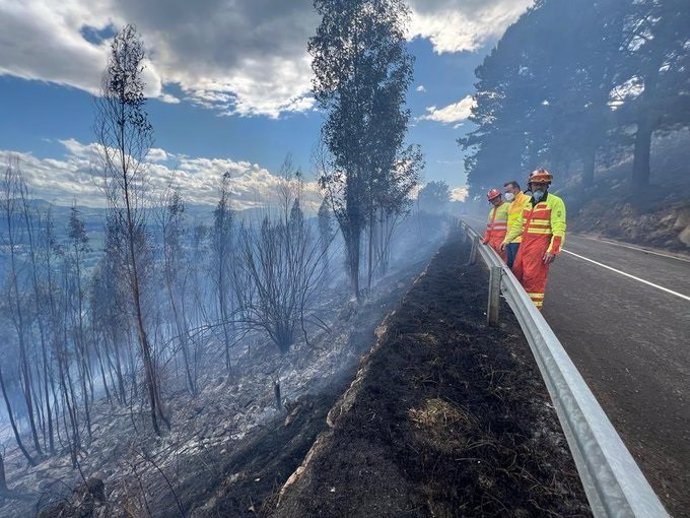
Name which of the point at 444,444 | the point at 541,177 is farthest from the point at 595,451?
the point at 541,177

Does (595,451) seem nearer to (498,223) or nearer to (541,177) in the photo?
(541,177)

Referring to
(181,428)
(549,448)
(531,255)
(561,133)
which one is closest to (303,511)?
(549,448)

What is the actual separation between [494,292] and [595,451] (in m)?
3.24

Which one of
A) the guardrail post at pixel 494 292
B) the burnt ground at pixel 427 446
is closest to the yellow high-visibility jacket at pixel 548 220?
the guardrail post at pixel 494 292

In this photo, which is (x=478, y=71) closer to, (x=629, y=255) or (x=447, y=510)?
(x=629, y=255)

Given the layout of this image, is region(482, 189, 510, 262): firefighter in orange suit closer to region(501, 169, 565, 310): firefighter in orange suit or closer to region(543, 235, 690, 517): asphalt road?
region(543, 235, 690, 517): asphalt road

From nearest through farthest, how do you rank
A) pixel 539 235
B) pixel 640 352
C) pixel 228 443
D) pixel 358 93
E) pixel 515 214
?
pixel 640 352 < pixel 539 235 < pixel 515 214 < pixel 228 443 < pixel 358 93

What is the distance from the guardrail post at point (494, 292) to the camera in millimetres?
4371

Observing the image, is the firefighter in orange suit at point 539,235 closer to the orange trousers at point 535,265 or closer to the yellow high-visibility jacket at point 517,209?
the orange trousers at point 535,265

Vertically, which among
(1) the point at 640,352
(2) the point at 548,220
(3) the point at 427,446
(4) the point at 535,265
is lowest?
(3) the point at 427,446

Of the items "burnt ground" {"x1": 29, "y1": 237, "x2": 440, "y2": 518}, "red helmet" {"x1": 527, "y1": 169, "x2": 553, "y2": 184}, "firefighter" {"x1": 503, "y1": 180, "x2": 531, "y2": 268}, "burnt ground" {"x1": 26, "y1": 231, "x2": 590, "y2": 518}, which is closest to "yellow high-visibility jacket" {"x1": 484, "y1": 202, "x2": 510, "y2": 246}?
"firefighter" {"x1": 503, "y1": 180, "x2": 531, "y2": 268}

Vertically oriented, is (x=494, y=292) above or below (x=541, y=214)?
below

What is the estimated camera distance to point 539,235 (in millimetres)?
4727

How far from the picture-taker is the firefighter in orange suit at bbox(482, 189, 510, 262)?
23.0 feet
